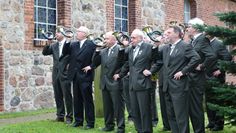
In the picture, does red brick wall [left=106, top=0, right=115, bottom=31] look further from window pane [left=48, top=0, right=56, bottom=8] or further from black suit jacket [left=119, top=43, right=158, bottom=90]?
black suit jacket [left=119, top=43, right=158, bottom=90]

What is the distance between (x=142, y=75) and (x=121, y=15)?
8.42 m

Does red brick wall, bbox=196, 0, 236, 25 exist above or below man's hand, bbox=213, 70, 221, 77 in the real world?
above

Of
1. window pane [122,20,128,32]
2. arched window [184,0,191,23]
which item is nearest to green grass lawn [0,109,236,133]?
window pane [122,20,128,32]

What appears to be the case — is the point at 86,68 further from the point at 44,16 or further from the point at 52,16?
the point at 52,16

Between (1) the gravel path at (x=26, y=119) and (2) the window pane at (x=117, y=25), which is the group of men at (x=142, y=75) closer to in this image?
(1) the gravel path at (x=26, y=119)

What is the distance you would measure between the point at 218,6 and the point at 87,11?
9.41m

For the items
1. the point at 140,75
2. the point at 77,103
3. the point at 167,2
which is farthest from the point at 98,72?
the point at 167,2

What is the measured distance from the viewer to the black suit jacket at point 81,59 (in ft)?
30.7

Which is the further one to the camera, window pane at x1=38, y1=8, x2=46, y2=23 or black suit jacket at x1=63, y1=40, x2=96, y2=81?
window pane at x1=38, y1=8, x2=46, y2=23

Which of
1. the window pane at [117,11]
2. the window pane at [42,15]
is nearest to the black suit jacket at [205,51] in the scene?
the window pane at [42,15]

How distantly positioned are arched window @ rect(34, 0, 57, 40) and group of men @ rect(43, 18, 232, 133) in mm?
3104

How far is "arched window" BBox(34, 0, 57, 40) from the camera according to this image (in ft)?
42.8

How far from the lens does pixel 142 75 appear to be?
8.06 meters

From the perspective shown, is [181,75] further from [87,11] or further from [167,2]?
[167,2]
